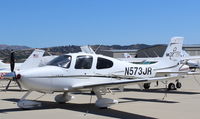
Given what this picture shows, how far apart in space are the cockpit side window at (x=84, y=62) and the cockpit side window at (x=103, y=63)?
33 cm

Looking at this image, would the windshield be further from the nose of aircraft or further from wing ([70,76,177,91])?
wing ([70,76,177,91])

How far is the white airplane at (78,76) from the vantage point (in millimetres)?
11070

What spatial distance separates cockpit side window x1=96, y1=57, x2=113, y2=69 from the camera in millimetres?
12446

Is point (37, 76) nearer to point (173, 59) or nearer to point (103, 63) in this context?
point (103, 63)

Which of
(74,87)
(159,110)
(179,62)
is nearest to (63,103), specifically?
(74,87)

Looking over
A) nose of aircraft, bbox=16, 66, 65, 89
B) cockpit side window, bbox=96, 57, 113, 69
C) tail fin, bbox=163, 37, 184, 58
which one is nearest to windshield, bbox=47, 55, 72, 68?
nose of aircraft, bbox=16, 66, 65, 89

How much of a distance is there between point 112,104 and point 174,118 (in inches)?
112

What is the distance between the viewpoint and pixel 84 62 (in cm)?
1219

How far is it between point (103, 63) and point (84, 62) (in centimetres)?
79

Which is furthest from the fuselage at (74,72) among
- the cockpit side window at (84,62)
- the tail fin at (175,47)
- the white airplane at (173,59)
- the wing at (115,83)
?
the tail fin at (175,47)

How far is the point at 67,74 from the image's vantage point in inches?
460

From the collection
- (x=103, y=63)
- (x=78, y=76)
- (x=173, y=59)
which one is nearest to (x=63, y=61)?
(x=78, y=76)

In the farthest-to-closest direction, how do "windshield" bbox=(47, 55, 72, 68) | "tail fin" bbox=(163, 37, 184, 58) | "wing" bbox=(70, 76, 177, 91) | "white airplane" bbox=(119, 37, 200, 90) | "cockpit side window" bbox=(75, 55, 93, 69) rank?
"tail fin" bbox=(163, 37, 184, 58), "white airplane" bbox=(119, 37, 200, 90), "cockpit side window" bbox=(75, 55, 93, 69), "windshield" bbox=(47, 55, 72, 68), "wing" bbox=(70, 76, 177, 91)

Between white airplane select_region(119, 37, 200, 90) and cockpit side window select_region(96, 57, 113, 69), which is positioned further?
white airplane select_region(119, 37, 200, 90)
